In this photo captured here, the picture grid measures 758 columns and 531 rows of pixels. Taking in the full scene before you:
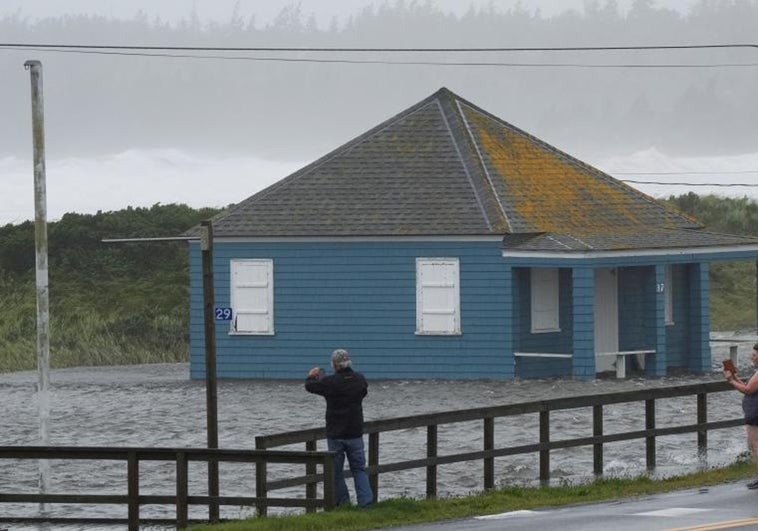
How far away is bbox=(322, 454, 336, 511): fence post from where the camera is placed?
65.9ft

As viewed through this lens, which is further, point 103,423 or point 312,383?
point 103,423

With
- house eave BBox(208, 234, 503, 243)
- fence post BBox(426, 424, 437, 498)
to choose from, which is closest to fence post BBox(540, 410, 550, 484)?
fence post BBox(426, 424, 437, 498)

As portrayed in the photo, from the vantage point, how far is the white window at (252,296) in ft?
143

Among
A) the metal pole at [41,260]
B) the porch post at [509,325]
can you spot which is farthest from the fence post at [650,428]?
the porch post at [509,325]

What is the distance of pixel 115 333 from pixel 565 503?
43441 mm

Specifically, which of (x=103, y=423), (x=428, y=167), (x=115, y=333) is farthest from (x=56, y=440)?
(x=115, y=333)

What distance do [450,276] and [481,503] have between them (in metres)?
21.2

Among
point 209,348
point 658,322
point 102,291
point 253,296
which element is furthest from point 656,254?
point 102,291

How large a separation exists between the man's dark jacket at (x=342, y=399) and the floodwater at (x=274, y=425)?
9.37 feet

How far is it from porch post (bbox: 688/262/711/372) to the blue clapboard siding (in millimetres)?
5003

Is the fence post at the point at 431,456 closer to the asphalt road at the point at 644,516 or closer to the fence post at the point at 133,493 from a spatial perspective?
the asphalt road at the point at 644,516

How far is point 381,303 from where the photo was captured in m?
43.0

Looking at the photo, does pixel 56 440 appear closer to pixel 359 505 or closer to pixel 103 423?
pixel 103 423

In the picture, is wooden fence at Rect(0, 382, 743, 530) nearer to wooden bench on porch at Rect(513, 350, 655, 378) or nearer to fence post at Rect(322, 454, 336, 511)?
fence post at Rect(322, 454, 336, 511)
